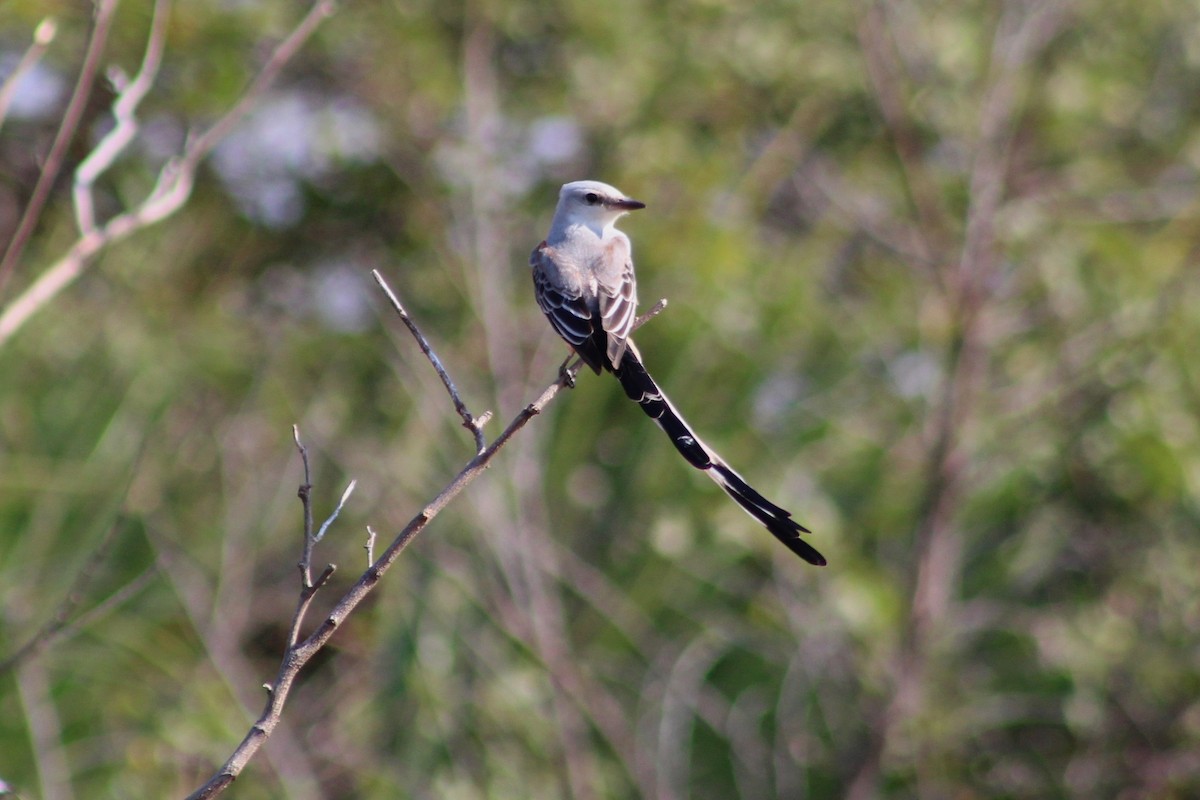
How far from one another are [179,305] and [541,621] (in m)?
3.51

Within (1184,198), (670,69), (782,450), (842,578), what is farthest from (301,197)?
(1184,198)

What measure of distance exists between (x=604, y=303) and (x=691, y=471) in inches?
95.7

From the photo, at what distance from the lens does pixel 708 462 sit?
2.46 metres

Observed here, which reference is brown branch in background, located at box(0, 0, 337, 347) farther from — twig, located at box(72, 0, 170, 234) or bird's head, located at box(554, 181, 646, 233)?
bird's head, located at box(554, 181, 646, 233)

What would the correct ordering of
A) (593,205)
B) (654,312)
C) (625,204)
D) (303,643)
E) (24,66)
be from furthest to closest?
(593,205)
(625,204)
(24,66)
(654,312)
(303,643)

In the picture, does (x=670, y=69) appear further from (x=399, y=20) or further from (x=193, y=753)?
(x=193, y=753)

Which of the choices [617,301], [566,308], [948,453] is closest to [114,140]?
[566,308]

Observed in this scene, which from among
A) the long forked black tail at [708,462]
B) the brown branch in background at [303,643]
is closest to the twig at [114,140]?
the long forked black tail at [708,462]

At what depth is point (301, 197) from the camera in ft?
25.1

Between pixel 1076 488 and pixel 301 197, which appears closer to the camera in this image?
pixel 1076 488

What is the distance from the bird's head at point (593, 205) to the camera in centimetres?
335

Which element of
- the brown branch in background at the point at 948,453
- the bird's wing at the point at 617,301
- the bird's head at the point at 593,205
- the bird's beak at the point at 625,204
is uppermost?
the bird's head at the point at 593,205

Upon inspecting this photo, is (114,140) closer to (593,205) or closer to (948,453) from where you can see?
(593,205)

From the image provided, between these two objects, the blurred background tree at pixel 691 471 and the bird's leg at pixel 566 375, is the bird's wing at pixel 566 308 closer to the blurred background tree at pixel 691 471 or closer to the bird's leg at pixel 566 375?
the bird's leg at pixel 566 375
